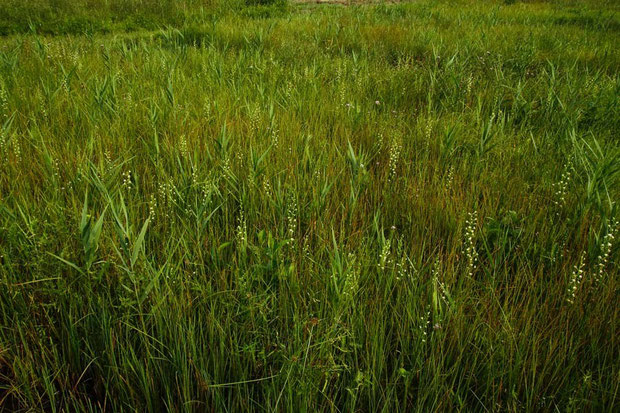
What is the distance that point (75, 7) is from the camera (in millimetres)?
8258

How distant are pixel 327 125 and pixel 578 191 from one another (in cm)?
151

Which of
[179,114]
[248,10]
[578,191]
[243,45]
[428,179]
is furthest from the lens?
[248,10]

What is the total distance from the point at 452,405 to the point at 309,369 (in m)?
0.41

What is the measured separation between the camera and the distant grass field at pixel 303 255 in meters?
1.18

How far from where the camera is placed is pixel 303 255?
152 cm

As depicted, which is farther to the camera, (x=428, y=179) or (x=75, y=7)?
(x=75, y=7)

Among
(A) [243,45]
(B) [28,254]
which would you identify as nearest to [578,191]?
(B) [28,254]

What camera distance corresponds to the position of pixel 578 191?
6.45ft

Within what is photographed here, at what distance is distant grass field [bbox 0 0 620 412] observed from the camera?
118 centimetres

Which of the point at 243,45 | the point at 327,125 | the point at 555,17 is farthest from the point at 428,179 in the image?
the point at 555,17

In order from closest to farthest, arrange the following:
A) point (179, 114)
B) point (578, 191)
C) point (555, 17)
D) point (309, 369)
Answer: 1. point (309, 369)
2. point (578, 191)
3. point (179, 114)
4. point (555, 17)

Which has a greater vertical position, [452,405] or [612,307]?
[612,307]

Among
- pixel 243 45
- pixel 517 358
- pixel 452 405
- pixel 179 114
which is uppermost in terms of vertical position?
pixel 243 45

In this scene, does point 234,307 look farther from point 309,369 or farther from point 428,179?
point 428,179
